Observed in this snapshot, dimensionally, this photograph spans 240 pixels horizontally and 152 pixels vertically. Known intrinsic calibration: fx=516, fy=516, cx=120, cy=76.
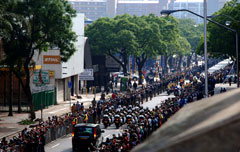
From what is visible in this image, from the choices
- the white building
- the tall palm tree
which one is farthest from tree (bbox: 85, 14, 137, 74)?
the tall palm tree

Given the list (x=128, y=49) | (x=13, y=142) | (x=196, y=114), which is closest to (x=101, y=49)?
(x=128, y=49)

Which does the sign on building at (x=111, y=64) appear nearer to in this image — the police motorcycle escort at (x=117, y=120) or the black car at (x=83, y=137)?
the police motorcycle escort at (x=117, y=120)

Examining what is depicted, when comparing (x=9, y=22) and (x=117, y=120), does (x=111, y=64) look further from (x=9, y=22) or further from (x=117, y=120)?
(x=9, y=22)

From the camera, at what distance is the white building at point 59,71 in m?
48.4

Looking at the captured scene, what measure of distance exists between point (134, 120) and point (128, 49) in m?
44.8

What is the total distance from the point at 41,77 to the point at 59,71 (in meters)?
7.99

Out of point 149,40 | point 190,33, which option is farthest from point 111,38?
point 190,33

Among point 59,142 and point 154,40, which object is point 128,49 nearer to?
point 154,40

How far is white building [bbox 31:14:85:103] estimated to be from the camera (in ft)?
159

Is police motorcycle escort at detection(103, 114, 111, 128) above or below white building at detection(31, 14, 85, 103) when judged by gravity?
below

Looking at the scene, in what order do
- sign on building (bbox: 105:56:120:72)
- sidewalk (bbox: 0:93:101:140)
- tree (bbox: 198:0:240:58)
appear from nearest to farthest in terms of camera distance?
sidewalk (bbox: 0:93:101:140)
tree (bbox: 198:0:240:58)
sign on building (bbox: 105:56:120:72)

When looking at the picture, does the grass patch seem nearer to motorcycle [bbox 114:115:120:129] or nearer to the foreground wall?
motorcycle [bbox 114:115:120:129]

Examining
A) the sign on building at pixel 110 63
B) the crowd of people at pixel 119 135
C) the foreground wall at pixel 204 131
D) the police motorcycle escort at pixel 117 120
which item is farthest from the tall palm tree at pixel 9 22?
the sign on building at pixel 110 63

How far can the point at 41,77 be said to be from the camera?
1810 inches
